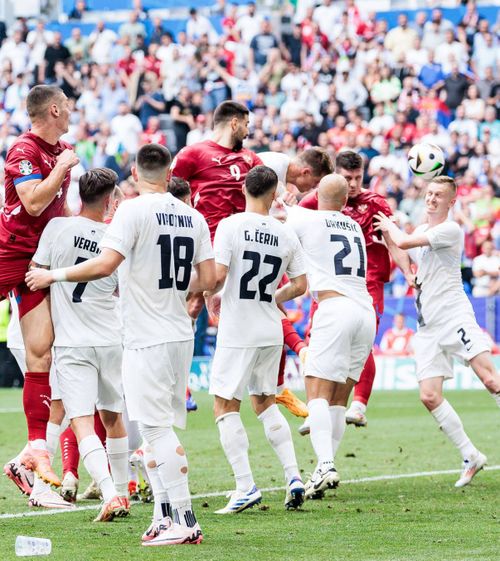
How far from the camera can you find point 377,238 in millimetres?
11422

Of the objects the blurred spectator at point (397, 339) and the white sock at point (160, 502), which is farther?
Result: the blurred spectator at point (397, 339)

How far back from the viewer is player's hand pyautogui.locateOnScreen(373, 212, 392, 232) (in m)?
10.6

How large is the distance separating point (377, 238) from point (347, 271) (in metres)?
1.80

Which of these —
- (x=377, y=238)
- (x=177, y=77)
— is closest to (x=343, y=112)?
(x=177, y=77)

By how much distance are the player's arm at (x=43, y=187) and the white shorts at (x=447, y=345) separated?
12.0 ft

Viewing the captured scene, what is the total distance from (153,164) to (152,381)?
132 centimetres

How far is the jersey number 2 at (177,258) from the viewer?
7562mm

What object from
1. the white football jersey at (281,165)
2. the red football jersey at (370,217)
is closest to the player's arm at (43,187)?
the white football jersey at (281,165)

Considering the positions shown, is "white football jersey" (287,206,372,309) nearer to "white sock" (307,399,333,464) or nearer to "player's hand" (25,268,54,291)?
"white sock" (307,399,333,464)

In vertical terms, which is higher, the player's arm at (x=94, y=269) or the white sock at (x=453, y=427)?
the player's arm at (x=94, y=269)

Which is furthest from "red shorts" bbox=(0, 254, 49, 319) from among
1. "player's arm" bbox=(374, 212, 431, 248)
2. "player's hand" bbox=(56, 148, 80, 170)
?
"player's arm" bbox=(374, 212, 431, 248)

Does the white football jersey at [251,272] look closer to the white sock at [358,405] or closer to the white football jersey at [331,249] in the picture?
the white football jersey at [331,249]

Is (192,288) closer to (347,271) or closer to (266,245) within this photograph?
(266,245)

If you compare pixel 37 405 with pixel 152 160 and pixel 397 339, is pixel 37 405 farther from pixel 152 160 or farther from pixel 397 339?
pixel 397 339
